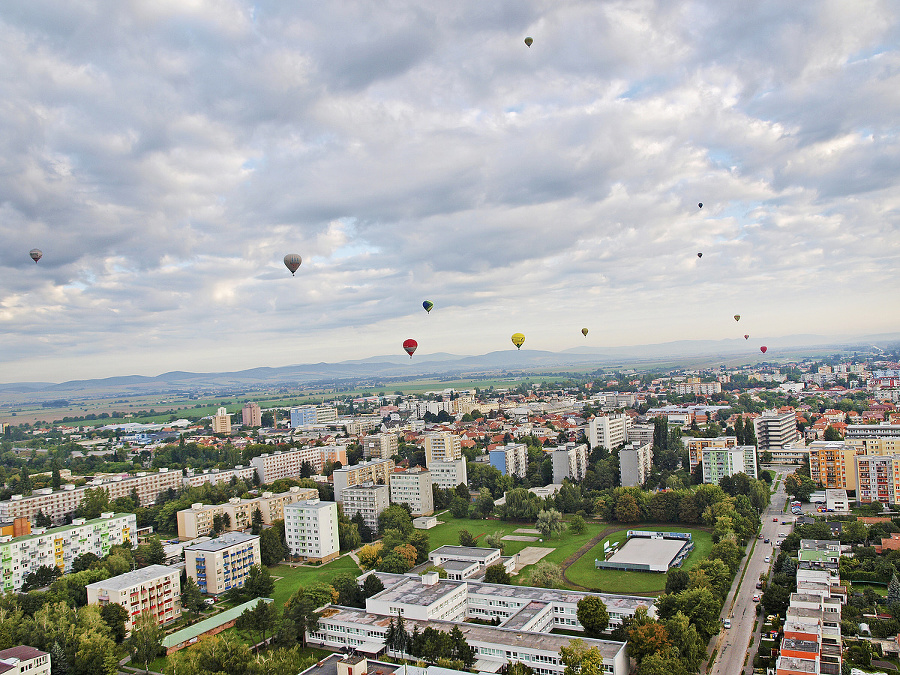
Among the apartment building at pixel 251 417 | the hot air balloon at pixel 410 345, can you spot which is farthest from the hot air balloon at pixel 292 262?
the apartment building at pixel 251 417

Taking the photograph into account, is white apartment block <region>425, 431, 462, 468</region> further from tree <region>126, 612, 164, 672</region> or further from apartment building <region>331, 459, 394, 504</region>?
tree <region>126, 612, 164, 672</region>

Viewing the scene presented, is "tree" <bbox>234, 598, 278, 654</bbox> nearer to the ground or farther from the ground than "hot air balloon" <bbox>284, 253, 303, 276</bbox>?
nearer to the ground

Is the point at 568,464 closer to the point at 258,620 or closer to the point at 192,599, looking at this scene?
the point at 192,599

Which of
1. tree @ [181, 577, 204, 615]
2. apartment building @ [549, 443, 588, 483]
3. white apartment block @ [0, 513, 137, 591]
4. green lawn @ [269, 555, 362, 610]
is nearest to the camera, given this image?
tree @ [181, 577, 204, 615]

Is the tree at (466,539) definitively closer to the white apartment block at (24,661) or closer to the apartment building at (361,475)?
the apartment building at (361,475)

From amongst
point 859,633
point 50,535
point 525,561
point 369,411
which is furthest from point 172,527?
point 369,411

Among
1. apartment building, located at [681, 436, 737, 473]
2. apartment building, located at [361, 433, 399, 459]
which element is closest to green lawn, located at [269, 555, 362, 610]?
apartment building, located at [681, 436, 737, 473]

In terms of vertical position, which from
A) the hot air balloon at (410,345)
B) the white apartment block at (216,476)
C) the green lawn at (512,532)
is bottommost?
the green lawn at (512,532)
